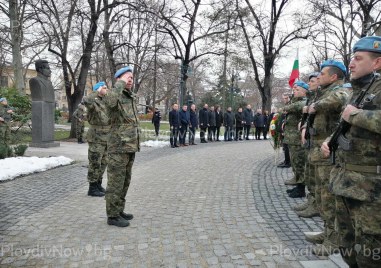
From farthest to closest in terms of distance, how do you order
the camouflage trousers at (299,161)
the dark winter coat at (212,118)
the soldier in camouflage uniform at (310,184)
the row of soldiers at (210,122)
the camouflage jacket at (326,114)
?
the dark winter coat at (212,118) < the row of soldiers at (210,122) < the camouflage trousers at (299,161) < the soldier in camouflage uniform at (310,184) < the camouflage jacket at (326,114)

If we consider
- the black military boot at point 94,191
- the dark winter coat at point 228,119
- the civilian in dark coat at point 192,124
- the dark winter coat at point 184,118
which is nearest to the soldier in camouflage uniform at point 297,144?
the black military boot at point 94,191

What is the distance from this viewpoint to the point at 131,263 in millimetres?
3479

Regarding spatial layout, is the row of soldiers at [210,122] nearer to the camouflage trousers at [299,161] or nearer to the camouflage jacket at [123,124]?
the camouflage trousers at [299,161]

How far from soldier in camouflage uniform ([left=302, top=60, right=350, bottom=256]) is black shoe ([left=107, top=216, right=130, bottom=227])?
93.4 inches

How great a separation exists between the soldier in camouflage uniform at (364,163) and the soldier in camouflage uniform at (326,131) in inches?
37.6

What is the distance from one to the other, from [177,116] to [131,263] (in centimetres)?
1197

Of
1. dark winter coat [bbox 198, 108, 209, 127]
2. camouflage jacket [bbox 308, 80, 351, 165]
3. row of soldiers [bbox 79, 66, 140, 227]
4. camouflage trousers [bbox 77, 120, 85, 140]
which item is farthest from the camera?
dark winter coat [bbox 198, 108, 209, 127]

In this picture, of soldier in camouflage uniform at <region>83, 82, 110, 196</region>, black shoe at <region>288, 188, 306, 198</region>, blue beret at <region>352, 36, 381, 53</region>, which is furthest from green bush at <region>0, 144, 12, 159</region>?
blue beret at <region>352, 36, 381, 53</region>

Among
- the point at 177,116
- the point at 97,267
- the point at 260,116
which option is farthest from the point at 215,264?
the point at 260,116

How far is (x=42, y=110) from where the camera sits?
12992 millimetres

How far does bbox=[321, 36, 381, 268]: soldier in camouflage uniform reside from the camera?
2.49 meters

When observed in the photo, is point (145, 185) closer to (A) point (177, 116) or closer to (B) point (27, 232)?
(B) point (27, 232)

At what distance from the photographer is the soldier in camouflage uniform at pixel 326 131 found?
12.3 ft

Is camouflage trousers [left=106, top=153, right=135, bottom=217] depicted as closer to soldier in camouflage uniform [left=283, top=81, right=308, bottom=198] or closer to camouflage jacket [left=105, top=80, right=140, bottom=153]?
camouflage jacket [left=105, top=80, right=140, bottom=153]
